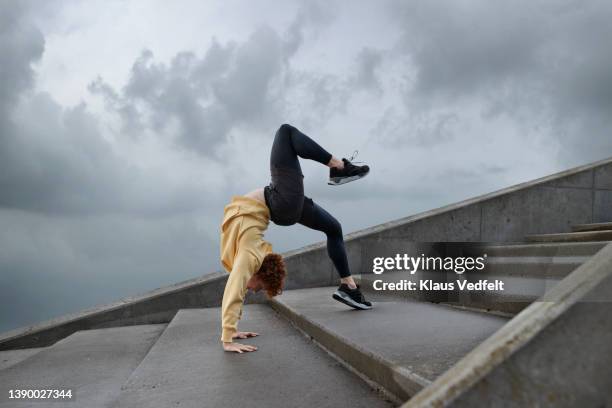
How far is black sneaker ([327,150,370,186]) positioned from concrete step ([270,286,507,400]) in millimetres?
1131

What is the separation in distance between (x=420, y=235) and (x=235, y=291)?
483 centimetres

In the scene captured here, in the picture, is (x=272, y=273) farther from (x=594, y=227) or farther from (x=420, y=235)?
(x=594, y=227)

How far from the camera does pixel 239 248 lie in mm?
3957

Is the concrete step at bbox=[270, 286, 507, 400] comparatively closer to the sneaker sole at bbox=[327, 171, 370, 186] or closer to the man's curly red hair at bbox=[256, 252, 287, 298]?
the man's curly red hair at bbox=[256, 252, 287, 298]

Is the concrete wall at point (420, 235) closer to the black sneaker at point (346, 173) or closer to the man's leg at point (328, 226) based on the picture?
the man's leg at point (328, 226)

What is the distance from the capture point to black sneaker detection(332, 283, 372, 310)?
4730 millimetres

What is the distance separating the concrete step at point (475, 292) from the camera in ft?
13.2

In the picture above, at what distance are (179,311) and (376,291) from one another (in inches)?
101

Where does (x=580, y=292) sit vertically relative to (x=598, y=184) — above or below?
below

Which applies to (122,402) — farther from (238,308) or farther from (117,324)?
(117,324)

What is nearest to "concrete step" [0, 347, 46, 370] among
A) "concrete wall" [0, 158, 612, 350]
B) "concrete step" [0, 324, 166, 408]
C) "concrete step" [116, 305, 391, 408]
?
"concrete wall" [0, 158, 612, 350]

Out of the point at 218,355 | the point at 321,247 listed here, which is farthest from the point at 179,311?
the point at 218,355

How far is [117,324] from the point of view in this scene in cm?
687

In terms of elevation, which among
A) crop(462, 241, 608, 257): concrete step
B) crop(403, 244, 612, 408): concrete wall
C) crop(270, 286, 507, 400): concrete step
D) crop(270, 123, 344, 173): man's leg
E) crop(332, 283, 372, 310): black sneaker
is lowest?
crop(270, 286, 507, 400): concrete step
